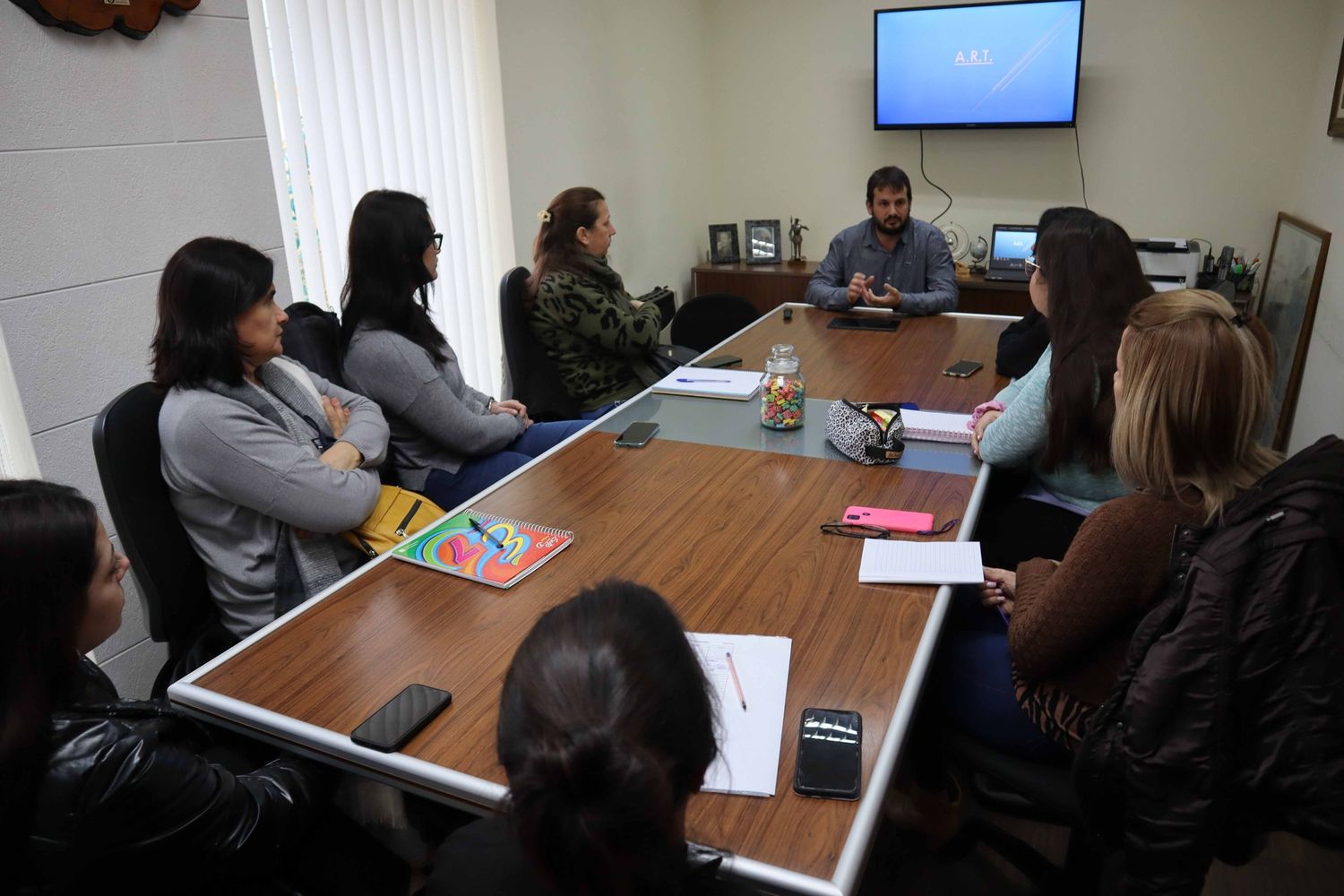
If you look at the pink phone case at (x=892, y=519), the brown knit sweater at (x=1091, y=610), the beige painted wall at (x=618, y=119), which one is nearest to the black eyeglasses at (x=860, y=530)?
the pink phone case at (x=892, y=519)

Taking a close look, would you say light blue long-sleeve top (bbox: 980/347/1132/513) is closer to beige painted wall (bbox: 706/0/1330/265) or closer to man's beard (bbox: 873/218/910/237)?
man's beard (bbox: 873/218/910/237)

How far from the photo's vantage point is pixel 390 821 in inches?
59.6

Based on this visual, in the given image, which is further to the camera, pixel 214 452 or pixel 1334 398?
pixel 1334 398

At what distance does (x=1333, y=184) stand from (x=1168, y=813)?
341 centimetres

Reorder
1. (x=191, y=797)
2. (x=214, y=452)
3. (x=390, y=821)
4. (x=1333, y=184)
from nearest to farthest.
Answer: (x=191, y=797)
(x=390, y=821)
(x=214, y=452)
(x=1333, y=184)

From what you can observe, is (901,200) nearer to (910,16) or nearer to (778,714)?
(910,16)

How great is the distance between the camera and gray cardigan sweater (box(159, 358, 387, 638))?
1671mm

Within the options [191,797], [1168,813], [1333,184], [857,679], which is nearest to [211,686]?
[191,797]

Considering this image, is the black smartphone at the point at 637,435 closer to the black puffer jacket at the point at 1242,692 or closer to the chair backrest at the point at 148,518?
the chair backrest at the point at 148,518

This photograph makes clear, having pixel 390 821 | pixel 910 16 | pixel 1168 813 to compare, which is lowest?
pixel 390 821

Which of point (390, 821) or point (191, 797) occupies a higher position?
point (191, 797)

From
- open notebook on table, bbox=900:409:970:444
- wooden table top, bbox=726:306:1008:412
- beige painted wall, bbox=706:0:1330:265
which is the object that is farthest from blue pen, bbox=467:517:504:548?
beige painted wall, bbox=706:0:1330:265

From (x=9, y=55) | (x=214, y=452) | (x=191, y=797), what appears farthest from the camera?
(x=9, y=55)

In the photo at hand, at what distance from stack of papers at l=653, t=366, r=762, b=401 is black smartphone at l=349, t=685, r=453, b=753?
1.44m
